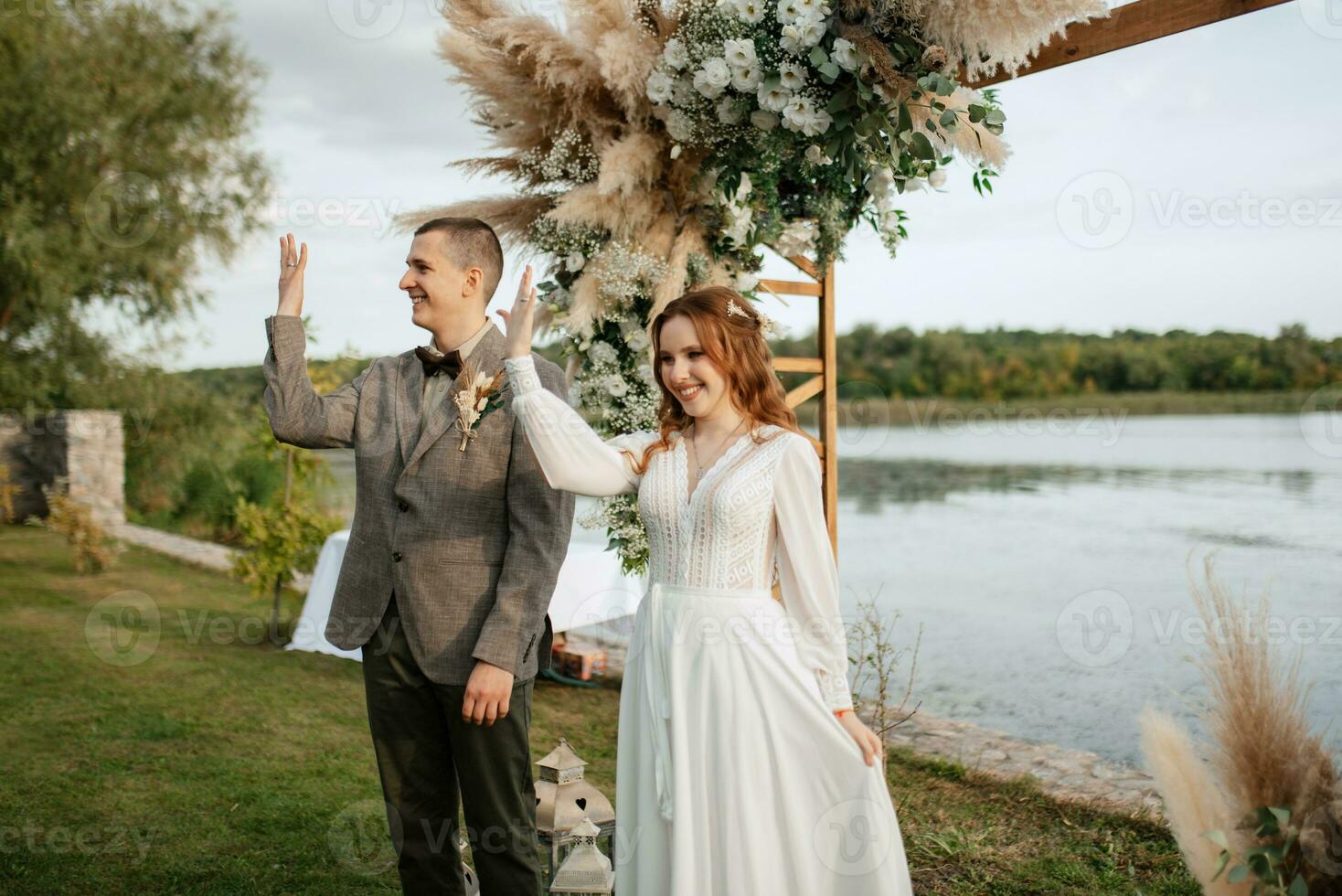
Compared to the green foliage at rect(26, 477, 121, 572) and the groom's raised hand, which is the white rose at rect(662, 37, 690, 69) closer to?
the groom's raised hand

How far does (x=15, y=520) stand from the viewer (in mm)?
14273

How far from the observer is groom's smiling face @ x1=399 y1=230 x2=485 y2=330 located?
98.1 inches

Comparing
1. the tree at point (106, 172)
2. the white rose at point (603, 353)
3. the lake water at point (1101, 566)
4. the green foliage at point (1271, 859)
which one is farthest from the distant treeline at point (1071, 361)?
the tree at point (106, 172)

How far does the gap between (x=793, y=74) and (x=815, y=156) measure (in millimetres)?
375

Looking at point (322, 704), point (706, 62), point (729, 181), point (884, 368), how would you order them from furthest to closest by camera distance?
point (884, 368)
point (322, 704)
point (729, 181)
point (706, 62)

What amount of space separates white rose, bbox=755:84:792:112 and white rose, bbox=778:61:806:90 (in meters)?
0.04

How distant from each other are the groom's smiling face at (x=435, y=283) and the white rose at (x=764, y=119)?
1461 mm

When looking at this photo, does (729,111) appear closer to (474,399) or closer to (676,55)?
(676,55)

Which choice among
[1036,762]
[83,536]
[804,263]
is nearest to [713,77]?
[804,263]

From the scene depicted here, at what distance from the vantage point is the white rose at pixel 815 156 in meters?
3.62

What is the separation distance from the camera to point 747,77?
346 centimetres

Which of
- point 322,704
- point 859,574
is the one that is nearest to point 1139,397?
point 859,574

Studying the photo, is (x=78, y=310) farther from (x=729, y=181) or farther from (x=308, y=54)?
(x=729, y=181)

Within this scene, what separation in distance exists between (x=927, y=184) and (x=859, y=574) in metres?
9.04
